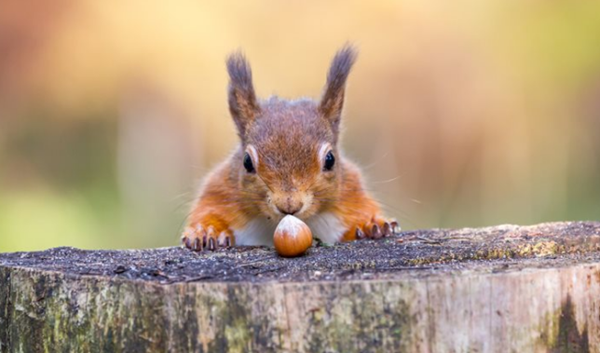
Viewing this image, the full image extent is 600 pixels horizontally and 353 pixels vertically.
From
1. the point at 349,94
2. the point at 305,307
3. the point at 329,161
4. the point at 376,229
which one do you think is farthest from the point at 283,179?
the point at 349,94

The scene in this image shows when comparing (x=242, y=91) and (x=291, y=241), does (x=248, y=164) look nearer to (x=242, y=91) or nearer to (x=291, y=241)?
(x=242, y=91)

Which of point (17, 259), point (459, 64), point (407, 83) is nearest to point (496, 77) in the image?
point (459, 64)

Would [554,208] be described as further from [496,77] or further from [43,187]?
[43,187]

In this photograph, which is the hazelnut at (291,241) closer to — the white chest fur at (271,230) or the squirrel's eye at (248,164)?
the squirrel's eye at (248,164)

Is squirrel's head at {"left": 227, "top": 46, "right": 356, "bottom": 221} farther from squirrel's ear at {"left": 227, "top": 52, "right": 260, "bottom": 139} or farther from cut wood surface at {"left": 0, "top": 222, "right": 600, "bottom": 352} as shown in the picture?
cut wood surface at {"left": 0, "top": 222, "right": 600, "bottom": 352}

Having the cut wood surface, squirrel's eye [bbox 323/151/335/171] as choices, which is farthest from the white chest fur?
the cut wood surface

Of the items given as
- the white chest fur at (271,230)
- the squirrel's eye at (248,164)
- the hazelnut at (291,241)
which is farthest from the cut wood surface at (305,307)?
the white chest fur at (271,230)
